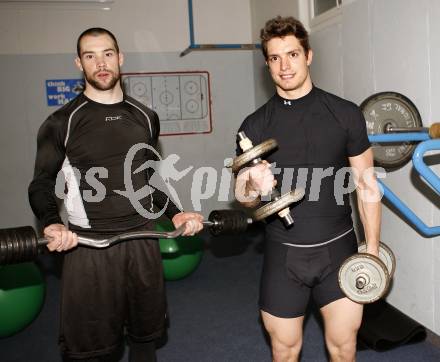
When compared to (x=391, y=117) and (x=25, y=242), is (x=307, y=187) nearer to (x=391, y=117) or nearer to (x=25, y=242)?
(x=391, y=117)

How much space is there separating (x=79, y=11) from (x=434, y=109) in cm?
326

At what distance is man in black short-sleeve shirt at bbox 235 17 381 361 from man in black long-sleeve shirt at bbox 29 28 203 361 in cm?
34

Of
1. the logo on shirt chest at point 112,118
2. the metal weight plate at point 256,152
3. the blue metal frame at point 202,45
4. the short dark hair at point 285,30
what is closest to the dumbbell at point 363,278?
the metal weight plate at point 256,152

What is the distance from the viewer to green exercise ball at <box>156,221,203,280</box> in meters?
3.08

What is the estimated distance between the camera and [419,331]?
2236 millimetres

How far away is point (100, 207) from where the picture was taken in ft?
5.56

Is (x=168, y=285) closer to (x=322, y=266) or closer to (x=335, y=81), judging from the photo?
(x=335, y=81)

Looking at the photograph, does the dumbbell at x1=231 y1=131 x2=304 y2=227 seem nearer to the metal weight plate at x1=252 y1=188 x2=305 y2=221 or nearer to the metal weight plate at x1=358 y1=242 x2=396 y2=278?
the metal weight plate at x1=252 y1=188 x2=305 y2=221

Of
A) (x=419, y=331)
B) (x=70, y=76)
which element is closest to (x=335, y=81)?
(x=419, y=331)

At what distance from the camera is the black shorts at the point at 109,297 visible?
164cm

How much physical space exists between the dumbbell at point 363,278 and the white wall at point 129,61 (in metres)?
3.18

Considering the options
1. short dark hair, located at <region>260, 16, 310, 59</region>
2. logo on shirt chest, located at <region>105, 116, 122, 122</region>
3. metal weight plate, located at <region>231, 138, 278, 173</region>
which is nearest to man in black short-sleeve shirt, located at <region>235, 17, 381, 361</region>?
short dark hair, located at <region>260, 16, 310, 59</region>

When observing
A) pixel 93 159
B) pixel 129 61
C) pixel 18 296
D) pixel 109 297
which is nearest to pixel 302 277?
pixel 109 297

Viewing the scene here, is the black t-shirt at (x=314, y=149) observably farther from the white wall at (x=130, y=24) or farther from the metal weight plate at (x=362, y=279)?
the white wall at (x=130, y=24)
